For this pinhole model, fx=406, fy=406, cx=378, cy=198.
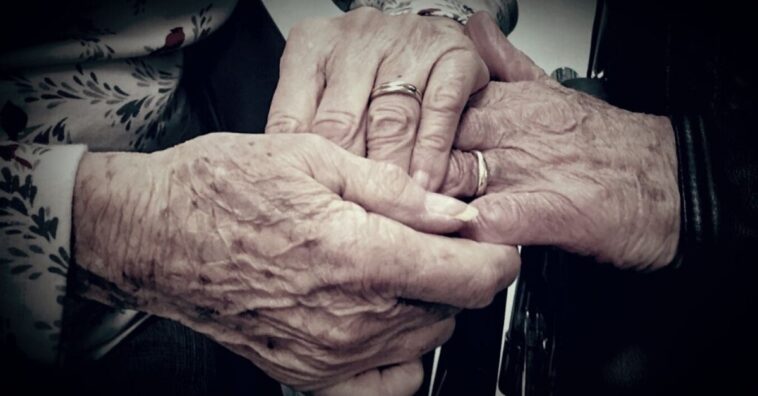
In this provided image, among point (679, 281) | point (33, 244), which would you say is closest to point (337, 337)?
point (33, 244)

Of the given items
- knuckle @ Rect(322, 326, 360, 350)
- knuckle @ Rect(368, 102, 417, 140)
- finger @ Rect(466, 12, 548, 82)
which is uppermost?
finger @ Rect(466, 12, 548, 82)

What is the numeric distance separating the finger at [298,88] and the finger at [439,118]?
0.21 meters

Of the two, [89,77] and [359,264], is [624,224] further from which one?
[89,77]

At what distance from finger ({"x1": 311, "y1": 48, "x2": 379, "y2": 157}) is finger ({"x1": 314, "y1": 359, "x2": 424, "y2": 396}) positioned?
0.37 m

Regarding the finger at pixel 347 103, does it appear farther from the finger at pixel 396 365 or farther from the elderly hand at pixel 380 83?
the finger at pixel 396 365

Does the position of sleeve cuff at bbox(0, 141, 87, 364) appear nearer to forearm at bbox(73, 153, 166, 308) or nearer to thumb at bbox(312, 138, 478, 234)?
forearm at bbox(73, 153, 166, 308)

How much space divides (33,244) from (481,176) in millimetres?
725

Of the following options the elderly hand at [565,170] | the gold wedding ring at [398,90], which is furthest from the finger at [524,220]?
the gold wedding ring at [398,90]

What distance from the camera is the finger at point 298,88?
0.73 metres

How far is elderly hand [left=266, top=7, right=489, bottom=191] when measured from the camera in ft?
2.30

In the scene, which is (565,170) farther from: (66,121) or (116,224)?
(66,121)

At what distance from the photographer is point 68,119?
75cm

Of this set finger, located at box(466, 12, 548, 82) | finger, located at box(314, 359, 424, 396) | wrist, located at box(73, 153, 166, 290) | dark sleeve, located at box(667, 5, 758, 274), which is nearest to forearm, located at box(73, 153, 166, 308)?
wrist, located at box(73, 153, 166, 290)

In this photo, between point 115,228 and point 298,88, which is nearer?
point 115,228
